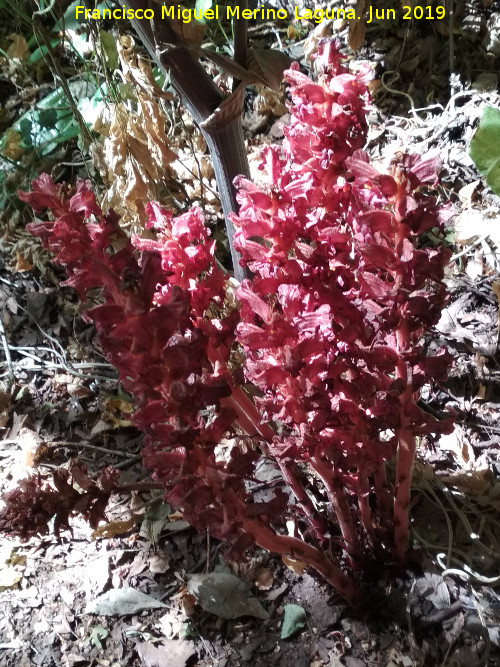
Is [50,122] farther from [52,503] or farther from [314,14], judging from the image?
[52,503]

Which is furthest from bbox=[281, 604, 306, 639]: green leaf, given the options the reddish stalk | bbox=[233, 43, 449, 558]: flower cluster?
bbox=[233, 43, 449, 558]: flower cluster

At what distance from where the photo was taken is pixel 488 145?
179 cm

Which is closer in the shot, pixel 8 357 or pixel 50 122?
pixel 8 357

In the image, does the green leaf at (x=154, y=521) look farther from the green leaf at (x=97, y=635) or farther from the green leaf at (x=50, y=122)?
the green leaf at (x=50, y=122)

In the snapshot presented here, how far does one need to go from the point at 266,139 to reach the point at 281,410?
6.12 feet

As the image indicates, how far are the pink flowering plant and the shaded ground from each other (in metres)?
0.46

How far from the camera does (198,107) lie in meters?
1.42

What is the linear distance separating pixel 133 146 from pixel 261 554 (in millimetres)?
1171

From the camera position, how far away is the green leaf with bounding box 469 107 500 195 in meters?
1.77

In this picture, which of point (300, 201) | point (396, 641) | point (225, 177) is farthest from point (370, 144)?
point (396, 641)

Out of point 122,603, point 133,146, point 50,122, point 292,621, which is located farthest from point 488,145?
point 50,122

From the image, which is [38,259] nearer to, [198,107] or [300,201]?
[198,107]

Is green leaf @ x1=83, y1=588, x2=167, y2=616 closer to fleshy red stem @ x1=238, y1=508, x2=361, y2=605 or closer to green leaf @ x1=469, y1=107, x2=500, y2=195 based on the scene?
fleshy red stem @ x1=238, y1=508, x2=361, y2=605

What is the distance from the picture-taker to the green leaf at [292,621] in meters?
1.51
